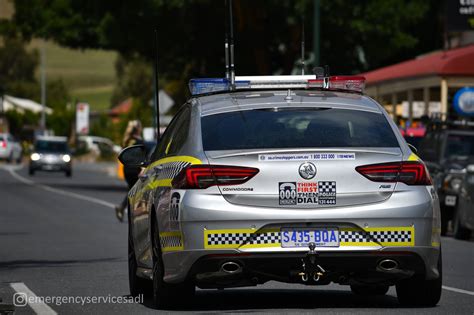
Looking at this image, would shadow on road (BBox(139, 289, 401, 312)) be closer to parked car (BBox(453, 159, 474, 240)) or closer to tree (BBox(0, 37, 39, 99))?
parked car (BBox(453, 159, 474, 240))

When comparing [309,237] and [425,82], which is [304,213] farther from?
[425,82]

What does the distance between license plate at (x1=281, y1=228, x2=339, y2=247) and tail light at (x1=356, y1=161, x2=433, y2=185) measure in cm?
45

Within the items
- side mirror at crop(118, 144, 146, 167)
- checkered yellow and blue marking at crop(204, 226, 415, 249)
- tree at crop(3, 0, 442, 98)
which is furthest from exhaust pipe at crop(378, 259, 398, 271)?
tree at crop(3, 0, 442, 98)

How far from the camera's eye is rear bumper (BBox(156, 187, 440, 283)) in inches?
404

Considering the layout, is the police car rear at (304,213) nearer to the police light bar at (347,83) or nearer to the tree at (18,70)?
the police light bar at (347,83)

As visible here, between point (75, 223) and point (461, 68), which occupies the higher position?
point (461, 68)

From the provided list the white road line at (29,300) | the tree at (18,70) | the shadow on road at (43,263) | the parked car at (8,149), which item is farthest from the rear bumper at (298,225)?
the tree at (18,70)

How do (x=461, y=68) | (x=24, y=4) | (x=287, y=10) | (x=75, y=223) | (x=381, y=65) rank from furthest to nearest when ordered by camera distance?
(x=381, y=65) < (x=24, y=4) < (x=287, y=10) < (x=461, y=68) < (x=75, y=223)

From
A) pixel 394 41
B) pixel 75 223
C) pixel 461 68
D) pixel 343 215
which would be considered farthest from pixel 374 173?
pixel 394 41

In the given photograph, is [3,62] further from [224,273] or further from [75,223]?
[224,273]

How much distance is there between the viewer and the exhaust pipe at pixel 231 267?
408 inches

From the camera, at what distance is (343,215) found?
33.7 ft

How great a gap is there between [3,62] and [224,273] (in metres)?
178

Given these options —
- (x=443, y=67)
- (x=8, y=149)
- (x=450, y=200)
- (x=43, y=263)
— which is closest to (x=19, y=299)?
(x=43, y=263)
